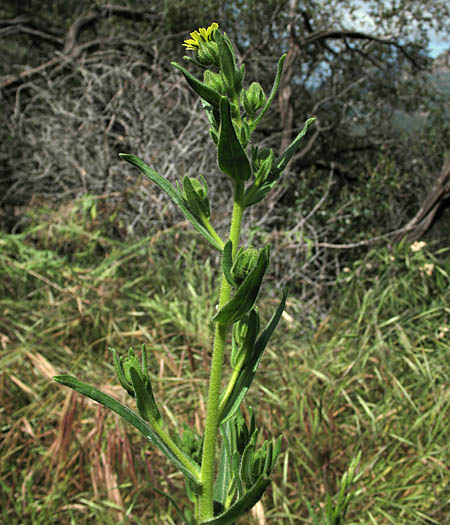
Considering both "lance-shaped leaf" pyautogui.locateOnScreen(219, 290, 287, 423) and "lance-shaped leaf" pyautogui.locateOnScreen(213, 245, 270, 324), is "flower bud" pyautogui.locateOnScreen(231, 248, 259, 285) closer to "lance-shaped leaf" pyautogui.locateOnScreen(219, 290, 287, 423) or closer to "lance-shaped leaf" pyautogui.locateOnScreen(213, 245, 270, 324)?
"lance-shaped leaf" pyautogui.locateOnScreen(213, 245, 270, 324)

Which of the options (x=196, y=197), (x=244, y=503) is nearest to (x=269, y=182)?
(x=196, y=197)

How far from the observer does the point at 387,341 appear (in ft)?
10.1

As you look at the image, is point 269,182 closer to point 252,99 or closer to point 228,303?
point 252,99

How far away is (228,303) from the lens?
2.56 feet

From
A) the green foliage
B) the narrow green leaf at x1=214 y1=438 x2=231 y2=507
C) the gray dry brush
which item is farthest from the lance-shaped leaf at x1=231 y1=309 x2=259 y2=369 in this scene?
the green foliage

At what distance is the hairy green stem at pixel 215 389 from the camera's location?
0.83m

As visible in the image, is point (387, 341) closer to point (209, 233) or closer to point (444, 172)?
point (444, 172)

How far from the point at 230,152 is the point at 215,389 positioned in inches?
14.9

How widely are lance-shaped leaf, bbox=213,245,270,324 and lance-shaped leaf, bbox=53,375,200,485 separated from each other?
0.20m

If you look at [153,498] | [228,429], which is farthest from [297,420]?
[228,429]

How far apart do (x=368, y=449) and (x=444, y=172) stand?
2690 mm

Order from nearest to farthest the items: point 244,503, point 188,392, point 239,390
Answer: point 244,503, point 239,390, point 188,392

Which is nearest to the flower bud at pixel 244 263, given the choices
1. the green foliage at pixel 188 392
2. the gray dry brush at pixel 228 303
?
the gray dry brush at pixel 228 303

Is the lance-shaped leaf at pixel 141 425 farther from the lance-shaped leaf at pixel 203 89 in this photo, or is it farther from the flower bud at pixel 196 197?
the lance-shaped leaf at pixel 203 89
